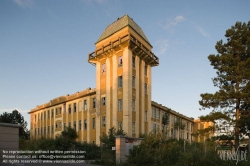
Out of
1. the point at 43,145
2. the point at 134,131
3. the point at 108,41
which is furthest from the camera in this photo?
the point at 108,41

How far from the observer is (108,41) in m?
35.0

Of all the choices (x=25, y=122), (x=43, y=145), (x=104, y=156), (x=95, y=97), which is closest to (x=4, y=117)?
A: (x=25, y=122)

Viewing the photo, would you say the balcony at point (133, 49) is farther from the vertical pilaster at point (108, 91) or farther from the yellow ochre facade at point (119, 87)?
the vertical pilaster at point (108, 91)

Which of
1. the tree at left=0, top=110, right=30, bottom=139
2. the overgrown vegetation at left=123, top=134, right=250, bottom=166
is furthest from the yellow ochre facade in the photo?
the tree at left=0, top=110, right=30, bottom=139

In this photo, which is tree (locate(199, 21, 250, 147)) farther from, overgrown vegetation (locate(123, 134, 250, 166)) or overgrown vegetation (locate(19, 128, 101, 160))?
overgrown vegetation (locate(19, 128, 101, 160))

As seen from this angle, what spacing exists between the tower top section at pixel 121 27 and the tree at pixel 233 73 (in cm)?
1300

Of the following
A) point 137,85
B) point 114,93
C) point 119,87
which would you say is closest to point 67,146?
point 114,93

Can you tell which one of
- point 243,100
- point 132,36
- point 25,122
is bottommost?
point 25,122

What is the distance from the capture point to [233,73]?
22.8 meters

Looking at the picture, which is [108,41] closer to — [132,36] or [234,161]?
[132,36]

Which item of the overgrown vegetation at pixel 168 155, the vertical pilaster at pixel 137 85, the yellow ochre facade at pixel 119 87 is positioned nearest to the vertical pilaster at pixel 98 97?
the yellow ochre facade at pixel 119 87

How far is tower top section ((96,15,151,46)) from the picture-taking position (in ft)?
108

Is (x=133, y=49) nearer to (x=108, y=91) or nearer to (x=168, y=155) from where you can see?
(x=108, y=91)

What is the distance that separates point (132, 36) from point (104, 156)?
55.0 ft
